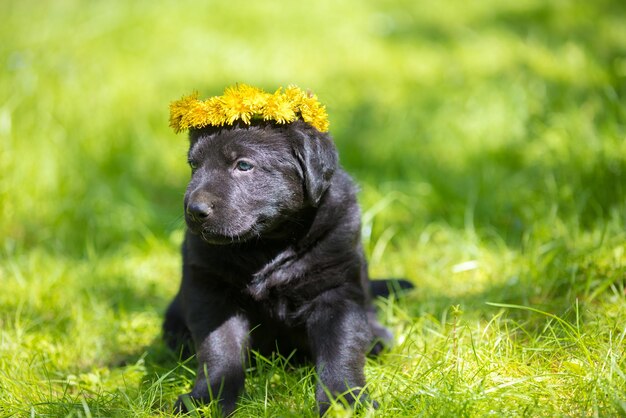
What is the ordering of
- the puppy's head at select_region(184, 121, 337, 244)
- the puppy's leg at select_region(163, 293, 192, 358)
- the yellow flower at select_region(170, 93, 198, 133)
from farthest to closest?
the puppy's leg at select_region(163, 293, 192, 358)
the yellow flower at select_region(170, 93, 198, 133)
the puppy's head at select_region(184, 121, 337, 244)

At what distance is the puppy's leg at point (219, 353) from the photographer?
2549 mm

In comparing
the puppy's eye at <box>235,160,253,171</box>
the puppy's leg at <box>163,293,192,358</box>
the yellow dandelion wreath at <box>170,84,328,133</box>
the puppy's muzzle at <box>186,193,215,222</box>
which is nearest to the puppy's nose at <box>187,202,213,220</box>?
the puppy's muzzle at <box>186,193,215,222</box>

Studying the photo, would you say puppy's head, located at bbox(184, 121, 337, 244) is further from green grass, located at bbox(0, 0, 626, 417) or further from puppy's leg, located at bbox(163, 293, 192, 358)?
puppy's leg, located at bbox(163, 293, 192, 358)

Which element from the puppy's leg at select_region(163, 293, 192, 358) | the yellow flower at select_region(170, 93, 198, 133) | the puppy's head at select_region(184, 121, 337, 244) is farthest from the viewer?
the puppy's leg at select_region(163, 293, 192, 358)

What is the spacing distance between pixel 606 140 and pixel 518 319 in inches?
66.1

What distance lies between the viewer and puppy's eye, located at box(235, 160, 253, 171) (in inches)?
105

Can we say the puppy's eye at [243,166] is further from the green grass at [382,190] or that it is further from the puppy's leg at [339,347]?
the green grass at [382,190]

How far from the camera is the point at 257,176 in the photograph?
2680 mm

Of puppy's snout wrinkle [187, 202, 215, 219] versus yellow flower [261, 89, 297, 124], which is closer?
puppy's snout wrinkle [187, 202, 215, 219]

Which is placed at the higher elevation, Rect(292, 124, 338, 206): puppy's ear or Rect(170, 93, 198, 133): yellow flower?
Rect(170, 93, 198, 133): yellow flower

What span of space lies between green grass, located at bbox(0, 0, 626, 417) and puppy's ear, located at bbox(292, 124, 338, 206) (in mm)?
682

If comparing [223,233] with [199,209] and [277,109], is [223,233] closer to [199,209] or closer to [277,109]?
[199,209]

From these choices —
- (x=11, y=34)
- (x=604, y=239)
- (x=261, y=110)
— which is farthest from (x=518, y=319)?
(x=11, y=34)

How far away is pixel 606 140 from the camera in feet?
13.8
